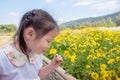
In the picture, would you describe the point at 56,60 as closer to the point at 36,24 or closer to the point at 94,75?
the point at 36,24

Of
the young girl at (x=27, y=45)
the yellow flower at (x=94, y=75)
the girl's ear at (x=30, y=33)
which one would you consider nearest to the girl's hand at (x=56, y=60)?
the young girl at (x=27, y=45)

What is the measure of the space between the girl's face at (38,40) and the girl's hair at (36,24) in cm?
2

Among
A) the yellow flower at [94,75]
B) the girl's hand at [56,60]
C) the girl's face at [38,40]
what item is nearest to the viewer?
the girl's face at [38,40]

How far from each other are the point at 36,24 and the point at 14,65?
29cm

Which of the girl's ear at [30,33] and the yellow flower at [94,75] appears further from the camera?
the yellow flower at [94,75]

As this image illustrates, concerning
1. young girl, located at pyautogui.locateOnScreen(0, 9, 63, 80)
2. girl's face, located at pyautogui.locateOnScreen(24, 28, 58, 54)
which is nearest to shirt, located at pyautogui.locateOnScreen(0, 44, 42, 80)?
young girl, located at pyautogui.locateOnScreen(0, 9, 63, 80)

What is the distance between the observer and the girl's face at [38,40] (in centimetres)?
205

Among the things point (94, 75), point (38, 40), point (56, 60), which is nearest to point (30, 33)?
point (38, 40)

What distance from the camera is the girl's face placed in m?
2.05

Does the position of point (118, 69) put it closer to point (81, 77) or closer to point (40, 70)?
point (81, 77)

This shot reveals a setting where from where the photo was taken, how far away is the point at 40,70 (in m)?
2.37

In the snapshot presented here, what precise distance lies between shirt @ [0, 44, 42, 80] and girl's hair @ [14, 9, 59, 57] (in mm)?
55

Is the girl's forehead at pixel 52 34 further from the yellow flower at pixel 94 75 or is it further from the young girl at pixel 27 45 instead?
the yellow flower at pixel 94 75

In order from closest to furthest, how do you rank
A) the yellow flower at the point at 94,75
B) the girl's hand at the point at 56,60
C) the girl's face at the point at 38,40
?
the girl's face at the point at 38,40 < the girl's hand at the point at 56,60 < the yellow flower at the point at 94,75
